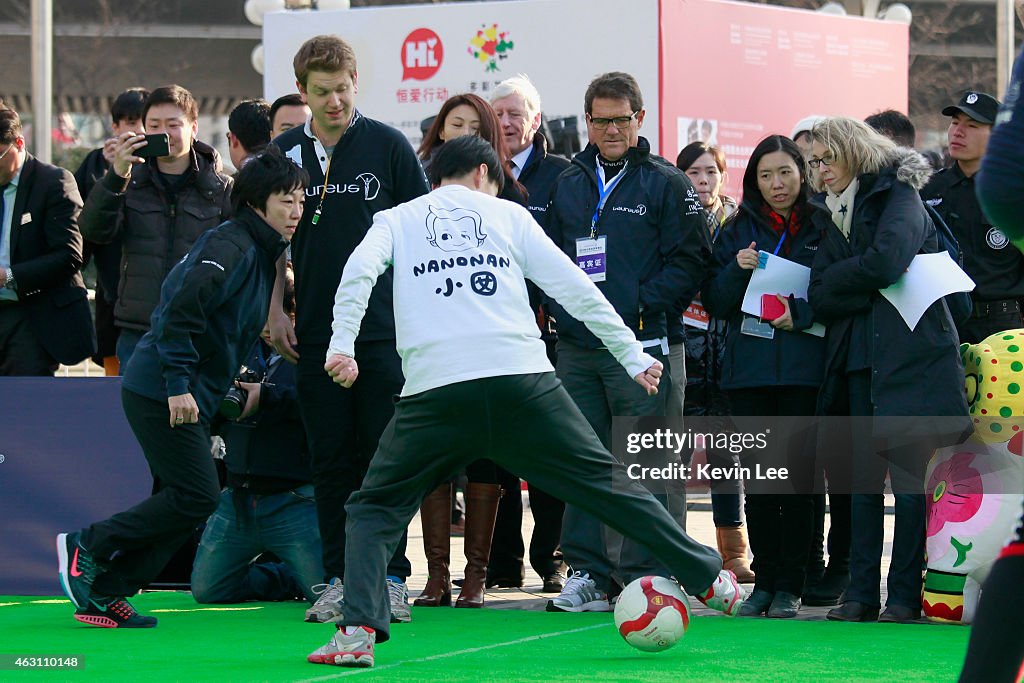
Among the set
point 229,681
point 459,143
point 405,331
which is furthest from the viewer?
point 459,143

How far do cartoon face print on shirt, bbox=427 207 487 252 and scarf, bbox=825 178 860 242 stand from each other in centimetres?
205

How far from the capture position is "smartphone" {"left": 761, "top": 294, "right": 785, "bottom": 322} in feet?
23.7

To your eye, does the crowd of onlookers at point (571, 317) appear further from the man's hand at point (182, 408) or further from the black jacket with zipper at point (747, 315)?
the man's hand at point (182, 408)

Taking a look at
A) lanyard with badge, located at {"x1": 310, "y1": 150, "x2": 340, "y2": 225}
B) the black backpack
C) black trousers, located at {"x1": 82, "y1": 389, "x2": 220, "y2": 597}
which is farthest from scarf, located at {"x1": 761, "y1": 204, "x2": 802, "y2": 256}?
black trousers, located at {"x1": 82, "y1": 389, "x2": 220, "y2": 597}

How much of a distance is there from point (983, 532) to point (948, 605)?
0.34 metres

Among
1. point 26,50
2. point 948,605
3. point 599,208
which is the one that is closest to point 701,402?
point 599,208

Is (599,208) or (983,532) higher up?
(599,208)

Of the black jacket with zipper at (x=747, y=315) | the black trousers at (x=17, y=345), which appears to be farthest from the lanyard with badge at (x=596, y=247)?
the black trousers at (x=17, y=345)

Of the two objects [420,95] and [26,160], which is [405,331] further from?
[420,95]

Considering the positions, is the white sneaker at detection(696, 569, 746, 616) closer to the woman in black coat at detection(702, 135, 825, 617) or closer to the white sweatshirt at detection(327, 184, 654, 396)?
the white sweatshirt at detection(327, 184, 654, 396)

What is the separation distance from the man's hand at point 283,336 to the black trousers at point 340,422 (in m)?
0.06

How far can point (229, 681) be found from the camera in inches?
209

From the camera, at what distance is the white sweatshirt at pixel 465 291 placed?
5531 millimetres

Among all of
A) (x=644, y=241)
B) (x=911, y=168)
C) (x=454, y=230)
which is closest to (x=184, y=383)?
(x=454, y=230)
